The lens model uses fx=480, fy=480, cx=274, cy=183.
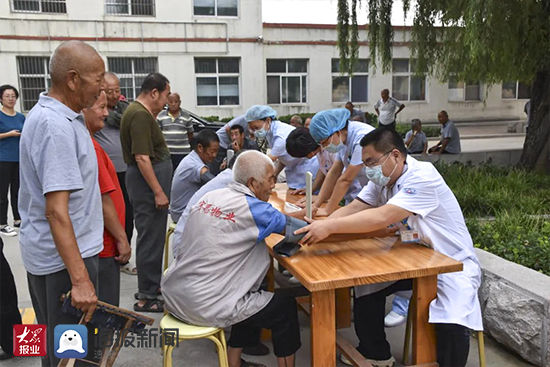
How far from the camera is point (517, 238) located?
3721 millimetres

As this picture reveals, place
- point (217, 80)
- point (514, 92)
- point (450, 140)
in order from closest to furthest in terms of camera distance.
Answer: point (450, 140)
point (217, 80)
point (514, 92)

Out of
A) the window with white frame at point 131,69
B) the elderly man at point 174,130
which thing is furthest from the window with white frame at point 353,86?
the elderly man at point 174,130

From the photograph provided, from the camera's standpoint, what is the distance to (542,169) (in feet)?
22.7

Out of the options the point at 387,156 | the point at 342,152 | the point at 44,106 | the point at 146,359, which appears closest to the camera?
the point at 44,106

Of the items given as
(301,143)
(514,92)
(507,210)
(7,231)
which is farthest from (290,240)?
(514,92)

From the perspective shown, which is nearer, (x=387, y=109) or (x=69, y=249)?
(x=69, y=249)

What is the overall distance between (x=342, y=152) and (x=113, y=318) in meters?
2.29

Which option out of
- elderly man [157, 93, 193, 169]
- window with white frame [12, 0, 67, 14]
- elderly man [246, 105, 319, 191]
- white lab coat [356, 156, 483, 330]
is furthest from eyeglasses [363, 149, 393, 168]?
window with white frame [12, 0, 67, 14]

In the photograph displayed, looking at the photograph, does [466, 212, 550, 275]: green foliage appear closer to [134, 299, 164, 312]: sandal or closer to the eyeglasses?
the eyeglasses

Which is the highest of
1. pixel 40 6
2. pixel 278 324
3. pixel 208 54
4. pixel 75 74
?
pixel 40 6

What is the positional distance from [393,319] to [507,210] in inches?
86.2

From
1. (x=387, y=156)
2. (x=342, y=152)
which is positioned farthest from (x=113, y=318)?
(x=342, y=152)

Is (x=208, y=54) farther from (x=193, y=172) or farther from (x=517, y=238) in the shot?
(x=517, y=238)

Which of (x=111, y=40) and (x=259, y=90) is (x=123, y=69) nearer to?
(x=111, y=40)
